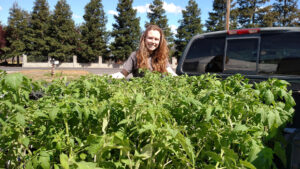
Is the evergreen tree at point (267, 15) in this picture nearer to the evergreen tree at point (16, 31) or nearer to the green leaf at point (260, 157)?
the evergreen tree at point (16, 31)

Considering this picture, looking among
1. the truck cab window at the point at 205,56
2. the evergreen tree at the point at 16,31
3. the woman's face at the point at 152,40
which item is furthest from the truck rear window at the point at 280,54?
the evergreen tree at the point at 16,31

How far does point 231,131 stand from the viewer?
1.28 metres

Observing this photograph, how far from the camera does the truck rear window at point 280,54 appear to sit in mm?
3455

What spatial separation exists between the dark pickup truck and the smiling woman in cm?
56

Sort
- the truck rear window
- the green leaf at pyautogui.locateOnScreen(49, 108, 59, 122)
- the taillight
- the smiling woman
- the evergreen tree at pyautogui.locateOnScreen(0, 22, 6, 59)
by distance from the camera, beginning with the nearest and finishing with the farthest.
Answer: the green leaf at pyautogui.locateOnScreen(49, 108, 59, 122), the truck rear window, the taillight, the smiling woman, the evergreen tree at pyautogui.locateOnScreen(0, 22, 6, 59)

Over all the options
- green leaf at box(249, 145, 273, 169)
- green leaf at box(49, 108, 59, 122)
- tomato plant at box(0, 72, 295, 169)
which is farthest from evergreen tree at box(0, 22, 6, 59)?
green leaf at box(249, 145, 273, 169)

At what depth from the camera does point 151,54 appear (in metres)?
4.30

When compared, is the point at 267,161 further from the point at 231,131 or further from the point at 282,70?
the point at 282,70

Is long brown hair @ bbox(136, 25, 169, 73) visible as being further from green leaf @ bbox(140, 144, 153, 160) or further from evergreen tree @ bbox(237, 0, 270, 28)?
evergreen tree @ bbox(237, 0, 270, 28)

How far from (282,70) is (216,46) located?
1114 mm

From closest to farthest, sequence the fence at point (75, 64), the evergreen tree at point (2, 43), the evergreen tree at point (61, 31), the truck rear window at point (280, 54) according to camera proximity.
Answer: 1. the truck rear window at point (280, 54)
2. the fence at point (75, 64)
3. the evergreen tree at point (61, 31)
4. the evergreen tree at point (2, 43)

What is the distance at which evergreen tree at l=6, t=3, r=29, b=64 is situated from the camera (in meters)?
42.4

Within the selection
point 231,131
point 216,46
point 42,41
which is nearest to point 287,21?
point 42,41

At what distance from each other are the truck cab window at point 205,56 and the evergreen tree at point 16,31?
43.9 m
